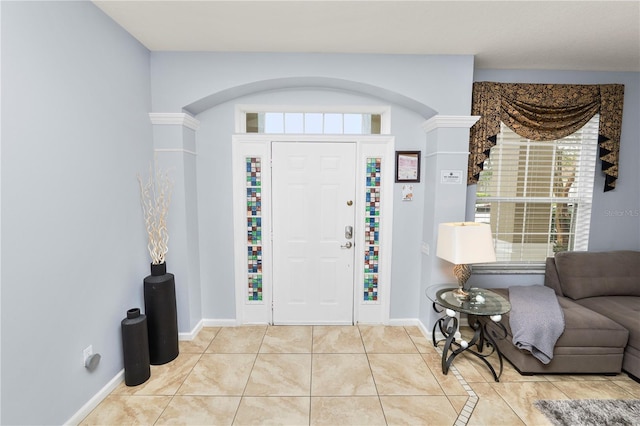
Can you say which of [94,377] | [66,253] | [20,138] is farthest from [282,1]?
[94,377]

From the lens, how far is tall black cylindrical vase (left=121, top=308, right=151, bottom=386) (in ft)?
7.02

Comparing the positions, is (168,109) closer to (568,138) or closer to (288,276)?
(288,276)

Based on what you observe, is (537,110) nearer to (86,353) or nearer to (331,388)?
(331,388)

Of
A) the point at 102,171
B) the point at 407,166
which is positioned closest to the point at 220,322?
the point at 102,171

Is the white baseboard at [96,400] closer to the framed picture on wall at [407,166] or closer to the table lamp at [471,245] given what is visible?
the table lamp at [471,245]

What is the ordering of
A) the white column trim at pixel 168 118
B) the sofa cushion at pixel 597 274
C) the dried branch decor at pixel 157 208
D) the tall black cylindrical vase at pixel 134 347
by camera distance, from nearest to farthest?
the tall black cylindrical vase at pixel 134 347 < the dried branch decor at pixel 157 208 < the white column trim at pixel 168 118 < the sofa cushion at pixel 597 274

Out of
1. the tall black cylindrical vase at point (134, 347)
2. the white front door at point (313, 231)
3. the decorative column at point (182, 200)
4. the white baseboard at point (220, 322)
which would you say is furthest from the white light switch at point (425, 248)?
the tall black cylindrical vase at point (134, 347)

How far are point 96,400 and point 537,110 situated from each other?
4362 mm

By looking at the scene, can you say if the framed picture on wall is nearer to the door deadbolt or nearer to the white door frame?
the white door frame

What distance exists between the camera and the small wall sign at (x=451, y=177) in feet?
8.93

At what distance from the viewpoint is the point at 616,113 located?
292 cm

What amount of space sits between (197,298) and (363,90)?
8.63 feet

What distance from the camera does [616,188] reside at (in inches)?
121

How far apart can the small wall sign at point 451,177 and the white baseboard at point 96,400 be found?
310cm
